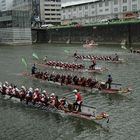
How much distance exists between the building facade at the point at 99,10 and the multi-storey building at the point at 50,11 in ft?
74.5

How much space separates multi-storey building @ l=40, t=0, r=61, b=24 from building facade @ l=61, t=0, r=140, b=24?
74.5 feet

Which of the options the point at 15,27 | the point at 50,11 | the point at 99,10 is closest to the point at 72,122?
the point at 15,27

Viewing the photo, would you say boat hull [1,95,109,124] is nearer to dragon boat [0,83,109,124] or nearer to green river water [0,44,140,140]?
dragon boat [0,83,109,124]

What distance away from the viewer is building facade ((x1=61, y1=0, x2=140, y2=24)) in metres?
116

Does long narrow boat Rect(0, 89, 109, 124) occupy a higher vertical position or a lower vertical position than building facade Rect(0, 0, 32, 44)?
lower

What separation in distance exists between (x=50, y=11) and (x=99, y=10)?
51.0 meters

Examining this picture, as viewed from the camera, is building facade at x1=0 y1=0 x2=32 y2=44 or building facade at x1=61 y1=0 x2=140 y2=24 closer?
building facade at x1=61 y1=0 x2=140 y2=24

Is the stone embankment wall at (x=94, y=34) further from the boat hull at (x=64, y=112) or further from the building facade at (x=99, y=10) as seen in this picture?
the boat hull at (x=64, y=112)

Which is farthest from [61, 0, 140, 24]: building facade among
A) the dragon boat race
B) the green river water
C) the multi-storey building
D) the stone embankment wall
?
the green river water

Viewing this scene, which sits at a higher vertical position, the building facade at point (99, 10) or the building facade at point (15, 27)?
the building facade at point (99, 10)

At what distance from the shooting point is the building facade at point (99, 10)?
116 m

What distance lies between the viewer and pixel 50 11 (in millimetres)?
177500

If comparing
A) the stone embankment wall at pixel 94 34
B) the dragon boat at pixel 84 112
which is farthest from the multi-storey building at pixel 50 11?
the dragon boat at pixel 84 112

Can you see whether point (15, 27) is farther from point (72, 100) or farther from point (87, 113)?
point (87, 113)
